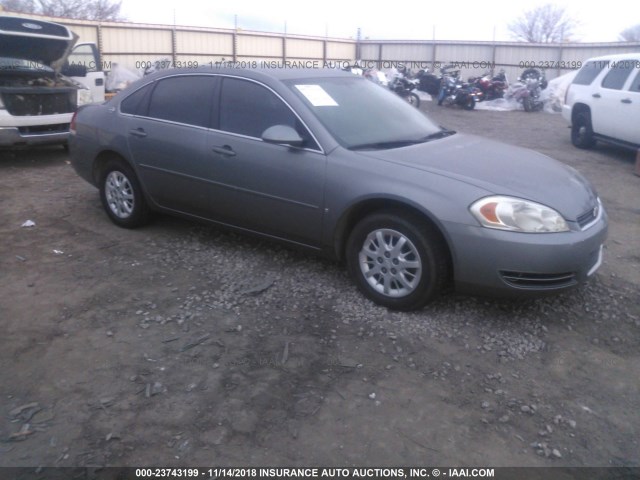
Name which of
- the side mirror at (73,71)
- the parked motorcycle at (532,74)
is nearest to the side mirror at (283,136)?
the side mirror at (73,71)

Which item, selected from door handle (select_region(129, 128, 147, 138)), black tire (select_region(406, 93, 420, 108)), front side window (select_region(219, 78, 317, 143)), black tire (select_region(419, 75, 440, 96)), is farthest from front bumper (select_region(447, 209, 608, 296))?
black tire (select_region(419, 75, 440, 96))

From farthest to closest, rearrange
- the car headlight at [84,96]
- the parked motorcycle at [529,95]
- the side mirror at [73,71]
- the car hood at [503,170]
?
the parked motorcycle at [529,95] < the side mirror at [73,71] < the car headlight at [84,96] < the car hood at [503,170]

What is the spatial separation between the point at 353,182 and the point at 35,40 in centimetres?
647

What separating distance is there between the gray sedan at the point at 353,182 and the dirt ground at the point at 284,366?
362mm

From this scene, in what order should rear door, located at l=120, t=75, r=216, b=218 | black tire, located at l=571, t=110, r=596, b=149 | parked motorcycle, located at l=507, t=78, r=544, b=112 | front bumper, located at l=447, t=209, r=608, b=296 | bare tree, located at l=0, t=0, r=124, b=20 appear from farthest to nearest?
1. bare tree, located at l=0, t=0, r=124, b=20
2. parked motorcycle, located at l=507, t=78, r=544, b=112
3. black tire, located at l=571, t=110, r=596, b=149
4. rear door, located at l=120, t=75, r=216, b=218
5. front bumper, located at l=447, t=209, r=608, b=296

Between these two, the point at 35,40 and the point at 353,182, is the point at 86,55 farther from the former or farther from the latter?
the point at 353,182

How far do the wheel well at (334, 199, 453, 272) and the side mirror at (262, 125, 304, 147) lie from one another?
2.09 feet

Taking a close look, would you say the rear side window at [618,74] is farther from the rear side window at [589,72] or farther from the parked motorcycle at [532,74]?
the parked motorcycle at [532,74]

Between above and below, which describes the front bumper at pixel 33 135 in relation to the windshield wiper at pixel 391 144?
below

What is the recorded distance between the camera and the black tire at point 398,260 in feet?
12.8

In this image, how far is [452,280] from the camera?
13.2 feet

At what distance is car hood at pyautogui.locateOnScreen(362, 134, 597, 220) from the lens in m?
3.88

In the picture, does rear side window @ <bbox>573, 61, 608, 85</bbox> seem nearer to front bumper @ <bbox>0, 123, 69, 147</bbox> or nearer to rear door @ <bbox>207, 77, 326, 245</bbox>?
rear door @ <bbox>207, 77, 326, 245</bbox>

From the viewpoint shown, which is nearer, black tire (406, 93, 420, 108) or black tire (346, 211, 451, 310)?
black tire (346, 211, 451, 310)
